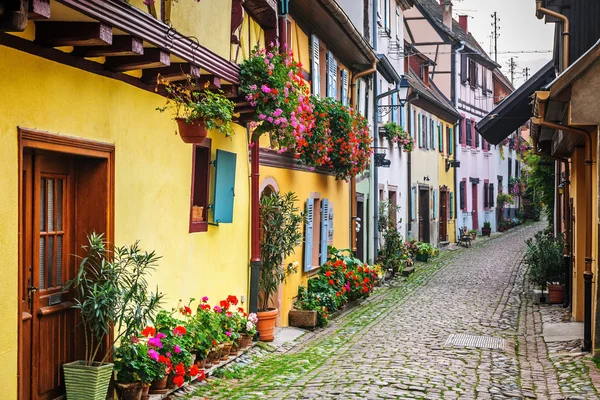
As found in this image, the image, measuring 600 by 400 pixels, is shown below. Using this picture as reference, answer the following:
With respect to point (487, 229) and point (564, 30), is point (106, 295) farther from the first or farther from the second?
point (487, 229)

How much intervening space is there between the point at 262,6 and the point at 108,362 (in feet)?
18.9

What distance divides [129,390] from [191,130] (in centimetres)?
260

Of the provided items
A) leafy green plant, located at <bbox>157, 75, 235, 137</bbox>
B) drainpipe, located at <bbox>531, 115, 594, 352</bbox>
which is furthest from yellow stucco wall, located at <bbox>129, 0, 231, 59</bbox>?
drainpipe, located at <bbox>531, 115, 594, 352</bbox>

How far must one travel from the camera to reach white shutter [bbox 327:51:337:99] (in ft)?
53.9

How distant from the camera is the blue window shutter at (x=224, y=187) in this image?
10156mm

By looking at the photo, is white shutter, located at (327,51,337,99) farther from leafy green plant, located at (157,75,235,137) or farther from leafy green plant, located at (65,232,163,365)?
leafy green plant, located at (65,232,163,365)

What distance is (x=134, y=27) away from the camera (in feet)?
21.0

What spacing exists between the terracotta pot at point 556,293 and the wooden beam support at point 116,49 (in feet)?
36.9

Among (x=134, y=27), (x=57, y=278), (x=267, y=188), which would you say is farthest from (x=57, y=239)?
(x=267, y=188)

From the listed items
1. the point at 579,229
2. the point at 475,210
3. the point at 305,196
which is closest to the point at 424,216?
the point at 475,210

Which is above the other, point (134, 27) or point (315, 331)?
point (134, 27)

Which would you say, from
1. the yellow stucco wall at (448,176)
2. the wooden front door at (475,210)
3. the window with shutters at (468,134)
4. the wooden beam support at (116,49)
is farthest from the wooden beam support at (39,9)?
the wooden front door at (475,210)

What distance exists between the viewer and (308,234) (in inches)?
575

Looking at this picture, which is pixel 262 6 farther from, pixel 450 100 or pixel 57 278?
pixel 450 100
